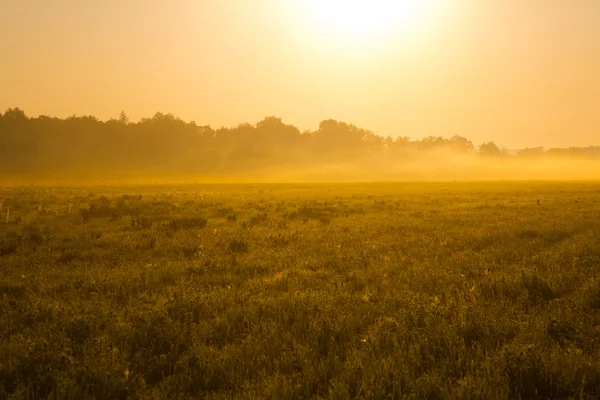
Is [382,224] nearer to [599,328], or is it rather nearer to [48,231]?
[599,328]

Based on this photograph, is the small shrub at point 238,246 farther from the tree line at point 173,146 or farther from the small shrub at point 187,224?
the tree line at point 173,146

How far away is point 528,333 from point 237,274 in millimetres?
5513

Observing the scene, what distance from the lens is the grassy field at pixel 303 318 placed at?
12.8 ft

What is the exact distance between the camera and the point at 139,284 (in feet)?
24.6

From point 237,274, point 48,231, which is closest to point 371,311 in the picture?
point 237,274

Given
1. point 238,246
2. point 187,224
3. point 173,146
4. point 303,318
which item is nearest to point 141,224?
point 187,224

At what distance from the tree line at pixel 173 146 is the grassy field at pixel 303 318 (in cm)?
9472

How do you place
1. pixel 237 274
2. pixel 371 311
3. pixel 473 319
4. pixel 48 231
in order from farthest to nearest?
pixel 48 231 → pixel 237 274 → pixel 371 311 → pixel 473 319

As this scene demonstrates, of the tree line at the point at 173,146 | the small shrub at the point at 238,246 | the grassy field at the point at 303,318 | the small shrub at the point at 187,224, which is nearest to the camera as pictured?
the grassy field at the point at 303,318

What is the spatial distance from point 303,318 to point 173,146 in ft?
425

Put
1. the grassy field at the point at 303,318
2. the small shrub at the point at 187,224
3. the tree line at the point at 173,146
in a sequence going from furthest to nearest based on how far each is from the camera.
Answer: the tree line at the point at 173,146 < the small shrub at the point at 187,224 < the grassy field at the point at 303,318

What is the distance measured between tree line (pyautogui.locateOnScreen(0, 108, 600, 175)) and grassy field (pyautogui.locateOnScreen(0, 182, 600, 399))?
311 feet

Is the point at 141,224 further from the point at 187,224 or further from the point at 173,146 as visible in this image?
the point at 173,146

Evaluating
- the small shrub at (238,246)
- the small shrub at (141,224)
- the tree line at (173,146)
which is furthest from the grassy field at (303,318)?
the tree line at (173,146)
